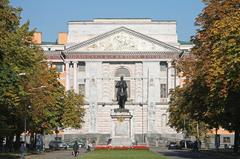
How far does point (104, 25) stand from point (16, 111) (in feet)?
316

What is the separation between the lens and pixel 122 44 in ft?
532

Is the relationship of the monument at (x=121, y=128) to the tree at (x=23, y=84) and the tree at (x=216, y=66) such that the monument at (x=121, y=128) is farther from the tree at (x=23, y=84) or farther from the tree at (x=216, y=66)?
the tree at (x=23, y=84)

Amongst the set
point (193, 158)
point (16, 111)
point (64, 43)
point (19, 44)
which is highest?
point (64, 43)

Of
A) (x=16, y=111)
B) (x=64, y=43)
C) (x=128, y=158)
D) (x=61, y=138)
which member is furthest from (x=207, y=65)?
(x=64, y=43)

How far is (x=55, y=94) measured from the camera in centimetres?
9244

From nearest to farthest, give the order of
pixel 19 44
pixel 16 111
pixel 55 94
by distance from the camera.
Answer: pixel 19 44
pixel 16 111
pixel 55 94

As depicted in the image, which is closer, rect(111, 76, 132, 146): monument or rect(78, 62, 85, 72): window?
rect(111, 76, 132, 146): monument

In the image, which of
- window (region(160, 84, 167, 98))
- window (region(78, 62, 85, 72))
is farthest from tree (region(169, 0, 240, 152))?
window (region(78, 62, 85, 72))

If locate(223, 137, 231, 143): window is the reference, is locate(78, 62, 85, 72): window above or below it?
above

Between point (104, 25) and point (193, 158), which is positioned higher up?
point (104, 25)

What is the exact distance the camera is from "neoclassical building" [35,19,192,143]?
161 m

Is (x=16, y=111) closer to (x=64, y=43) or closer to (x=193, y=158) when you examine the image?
(x=193, y=158)

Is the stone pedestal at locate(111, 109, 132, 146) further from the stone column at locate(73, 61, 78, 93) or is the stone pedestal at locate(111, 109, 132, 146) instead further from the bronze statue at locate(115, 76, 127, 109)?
the stone column at locate(73, 61, 78, 93)

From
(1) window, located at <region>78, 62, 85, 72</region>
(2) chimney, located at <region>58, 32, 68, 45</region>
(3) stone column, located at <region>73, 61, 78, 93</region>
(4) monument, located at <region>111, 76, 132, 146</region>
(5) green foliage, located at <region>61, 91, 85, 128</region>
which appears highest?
(2) chimney, located at <region>58, 32, 68, 45</region>
